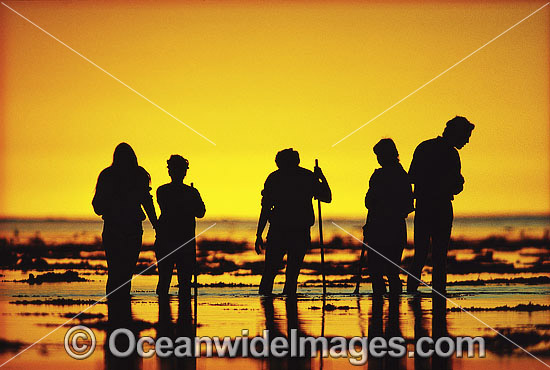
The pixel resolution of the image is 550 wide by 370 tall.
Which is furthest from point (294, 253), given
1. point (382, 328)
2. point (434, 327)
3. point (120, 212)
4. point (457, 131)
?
point (434, 327)

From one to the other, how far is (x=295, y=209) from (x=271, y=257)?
100 centimetres

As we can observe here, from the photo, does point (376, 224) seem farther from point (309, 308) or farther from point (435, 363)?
point (435, 363)

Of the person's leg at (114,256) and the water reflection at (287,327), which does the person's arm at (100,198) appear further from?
the water reflection at (287,327)

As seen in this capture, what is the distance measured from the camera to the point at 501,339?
10562 mm

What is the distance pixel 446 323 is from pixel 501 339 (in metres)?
1.34

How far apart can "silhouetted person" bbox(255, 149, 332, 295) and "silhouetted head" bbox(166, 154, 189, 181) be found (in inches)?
59.4

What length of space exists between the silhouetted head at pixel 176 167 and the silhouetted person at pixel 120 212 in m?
1.02

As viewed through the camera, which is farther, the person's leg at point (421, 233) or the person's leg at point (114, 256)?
the person's leg at point (421, 233)

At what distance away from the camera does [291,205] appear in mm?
15031

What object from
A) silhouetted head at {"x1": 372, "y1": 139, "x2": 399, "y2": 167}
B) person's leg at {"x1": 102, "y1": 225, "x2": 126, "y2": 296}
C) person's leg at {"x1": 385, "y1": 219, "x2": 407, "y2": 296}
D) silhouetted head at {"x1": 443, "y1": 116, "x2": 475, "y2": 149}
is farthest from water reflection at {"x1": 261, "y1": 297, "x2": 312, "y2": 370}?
silhouetted head at {"x1": 443, "y1": 116, "x2": 475, "y2": 149}

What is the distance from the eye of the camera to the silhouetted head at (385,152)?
47.9ft

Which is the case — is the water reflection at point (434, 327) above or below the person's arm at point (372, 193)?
below

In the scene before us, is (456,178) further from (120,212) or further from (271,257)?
(120,212)
